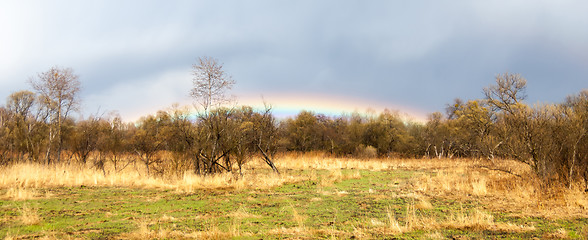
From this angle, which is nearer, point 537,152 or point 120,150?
point 537,152

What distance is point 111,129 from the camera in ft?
68.2

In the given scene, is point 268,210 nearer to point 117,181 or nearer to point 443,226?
point 443,226

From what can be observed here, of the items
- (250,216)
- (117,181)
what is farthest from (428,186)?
(117,181)

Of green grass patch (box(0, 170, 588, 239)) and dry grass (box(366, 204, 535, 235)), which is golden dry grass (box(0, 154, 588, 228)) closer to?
dry grass (box(366, 204, 535, 235))

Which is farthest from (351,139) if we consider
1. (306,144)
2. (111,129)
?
(111,129)

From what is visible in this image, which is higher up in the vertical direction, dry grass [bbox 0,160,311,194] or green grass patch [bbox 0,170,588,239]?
dry grass [bbox 0,160,311,194]

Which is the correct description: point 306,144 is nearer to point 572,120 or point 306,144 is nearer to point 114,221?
point 572,120

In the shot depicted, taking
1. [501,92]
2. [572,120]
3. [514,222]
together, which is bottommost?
[514,222]

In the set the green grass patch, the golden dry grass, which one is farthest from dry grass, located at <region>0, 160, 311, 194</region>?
the green grass patch

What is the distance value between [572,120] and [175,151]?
15474 millimetres

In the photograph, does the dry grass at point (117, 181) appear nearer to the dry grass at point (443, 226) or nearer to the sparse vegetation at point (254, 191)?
the sparse vegetation at point (254, 191)

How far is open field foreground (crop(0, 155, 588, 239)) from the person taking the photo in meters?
6.39

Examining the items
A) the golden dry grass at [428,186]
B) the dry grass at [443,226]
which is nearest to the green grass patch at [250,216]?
the dry grass at [443,226]

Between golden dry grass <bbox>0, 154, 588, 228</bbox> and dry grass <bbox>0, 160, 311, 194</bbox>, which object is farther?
dry grass <bbox>0, 160, 311, 194</bbox>
